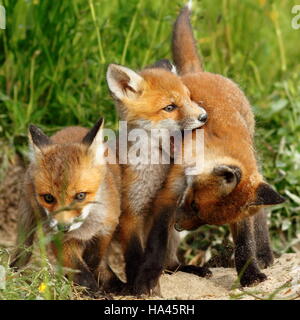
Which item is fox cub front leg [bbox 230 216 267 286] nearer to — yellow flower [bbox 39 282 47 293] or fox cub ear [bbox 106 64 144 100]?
fox cub ear [bbox 106 64 144 100]

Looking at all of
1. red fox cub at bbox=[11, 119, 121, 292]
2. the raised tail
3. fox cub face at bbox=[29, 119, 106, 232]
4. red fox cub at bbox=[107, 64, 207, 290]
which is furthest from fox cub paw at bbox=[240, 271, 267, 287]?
the raised tail

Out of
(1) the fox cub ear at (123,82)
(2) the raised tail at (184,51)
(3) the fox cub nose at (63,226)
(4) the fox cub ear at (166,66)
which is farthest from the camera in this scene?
(2) the raised tail at (184,51)

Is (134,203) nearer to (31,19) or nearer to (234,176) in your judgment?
(234,176)

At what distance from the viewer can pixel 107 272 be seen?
6.28 m

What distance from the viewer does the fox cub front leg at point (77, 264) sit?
560 cm

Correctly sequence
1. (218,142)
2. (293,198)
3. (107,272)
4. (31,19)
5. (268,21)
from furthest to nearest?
1. (268,21)
2. (31,19)
3. (293,198)
4. (107,272)
5. (218,142)

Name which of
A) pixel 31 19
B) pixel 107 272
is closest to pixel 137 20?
pixel 31 19

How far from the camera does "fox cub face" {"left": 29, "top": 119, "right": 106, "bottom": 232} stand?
5137 millimetres

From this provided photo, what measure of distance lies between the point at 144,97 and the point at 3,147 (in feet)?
8.34

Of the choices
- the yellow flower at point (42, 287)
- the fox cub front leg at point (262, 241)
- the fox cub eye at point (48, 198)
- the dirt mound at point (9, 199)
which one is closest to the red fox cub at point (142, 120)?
the fox cub eye at point (48, 198)

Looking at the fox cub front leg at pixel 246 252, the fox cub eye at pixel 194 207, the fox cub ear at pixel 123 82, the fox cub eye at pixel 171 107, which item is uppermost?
the fox cub ear at pixel 123 82

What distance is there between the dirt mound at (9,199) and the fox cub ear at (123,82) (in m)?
2.34

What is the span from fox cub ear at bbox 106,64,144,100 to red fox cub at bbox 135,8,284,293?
1.70 ft

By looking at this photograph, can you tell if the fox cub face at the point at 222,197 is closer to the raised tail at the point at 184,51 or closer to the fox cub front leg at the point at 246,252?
the fox cub front leg at the point at 246,252
